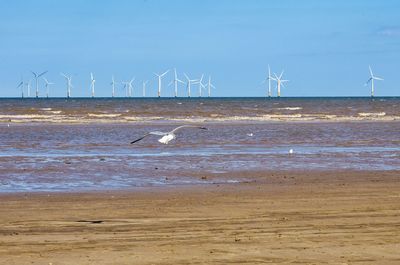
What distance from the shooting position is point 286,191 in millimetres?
16594

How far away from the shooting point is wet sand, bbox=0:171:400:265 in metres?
9.43

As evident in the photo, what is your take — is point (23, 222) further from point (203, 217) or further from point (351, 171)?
point (351, 171)

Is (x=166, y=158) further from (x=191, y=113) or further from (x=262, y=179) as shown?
(x=191, y=113)

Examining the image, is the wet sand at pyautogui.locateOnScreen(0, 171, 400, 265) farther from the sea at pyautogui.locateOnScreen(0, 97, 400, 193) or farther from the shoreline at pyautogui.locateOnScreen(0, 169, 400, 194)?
the sea at pyautogui.locateOnScreen(0, 97, 400, 193)

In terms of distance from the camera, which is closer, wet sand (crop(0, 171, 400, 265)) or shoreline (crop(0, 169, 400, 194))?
wet sand (crop(0, 171, 400, 265))

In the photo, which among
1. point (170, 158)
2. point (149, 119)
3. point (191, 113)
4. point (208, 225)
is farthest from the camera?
point (191, 113)

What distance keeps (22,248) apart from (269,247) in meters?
2.95

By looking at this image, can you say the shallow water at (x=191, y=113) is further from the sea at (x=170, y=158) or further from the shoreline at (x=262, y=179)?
the shoreline at (x=262, y=179)

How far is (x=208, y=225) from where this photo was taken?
1175 centimetres

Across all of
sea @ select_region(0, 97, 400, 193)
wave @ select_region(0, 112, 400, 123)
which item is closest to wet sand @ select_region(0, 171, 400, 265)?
sea @ select_region(0, 97, 400, 193)

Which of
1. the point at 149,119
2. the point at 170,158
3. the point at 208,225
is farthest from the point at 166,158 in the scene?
the point at 149,119

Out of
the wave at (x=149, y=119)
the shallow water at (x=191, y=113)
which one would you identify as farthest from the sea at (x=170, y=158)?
the shallow water at (x=191, y=113)

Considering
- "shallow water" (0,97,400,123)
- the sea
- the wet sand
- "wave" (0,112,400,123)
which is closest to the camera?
the wet sand

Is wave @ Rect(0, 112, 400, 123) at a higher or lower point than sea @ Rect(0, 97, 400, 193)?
lower
